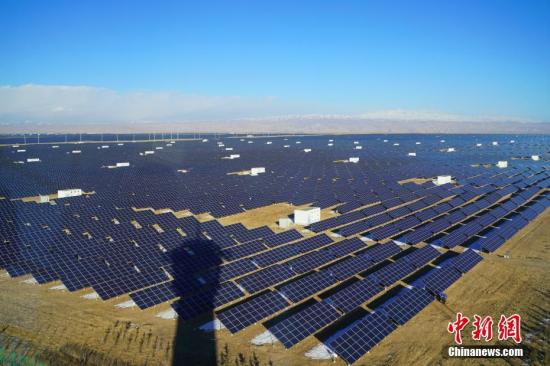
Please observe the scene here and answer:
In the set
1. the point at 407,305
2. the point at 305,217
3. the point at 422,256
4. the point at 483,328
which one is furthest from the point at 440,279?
the point at 305,217

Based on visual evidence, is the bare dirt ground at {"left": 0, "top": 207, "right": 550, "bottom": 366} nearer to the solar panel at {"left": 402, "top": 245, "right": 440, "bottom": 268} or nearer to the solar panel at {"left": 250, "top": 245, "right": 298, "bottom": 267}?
the solar panel at {"left": 402, "top": 245, "right": 440, "bottom": 268}

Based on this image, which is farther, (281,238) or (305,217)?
(305,217)

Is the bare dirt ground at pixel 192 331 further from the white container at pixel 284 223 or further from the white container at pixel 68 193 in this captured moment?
the white container at pixel 68 193

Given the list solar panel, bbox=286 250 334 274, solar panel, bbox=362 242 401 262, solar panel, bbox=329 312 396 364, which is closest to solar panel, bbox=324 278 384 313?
solar panel, bbox=329 312 396 364

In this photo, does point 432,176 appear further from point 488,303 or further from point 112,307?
point 112,307

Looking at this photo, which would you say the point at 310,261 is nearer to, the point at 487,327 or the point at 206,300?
the point at 206,300

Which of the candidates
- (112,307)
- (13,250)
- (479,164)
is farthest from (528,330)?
(479,164)

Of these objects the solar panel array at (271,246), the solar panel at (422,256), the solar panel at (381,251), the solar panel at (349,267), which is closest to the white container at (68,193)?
the solar panel array at (271,246)

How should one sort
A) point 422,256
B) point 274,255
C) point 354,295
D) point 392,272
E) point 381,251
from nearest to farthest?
1. point 354,295
2. point 392,272
3. point 274,255
4. point 422,256
5. point 381,251
